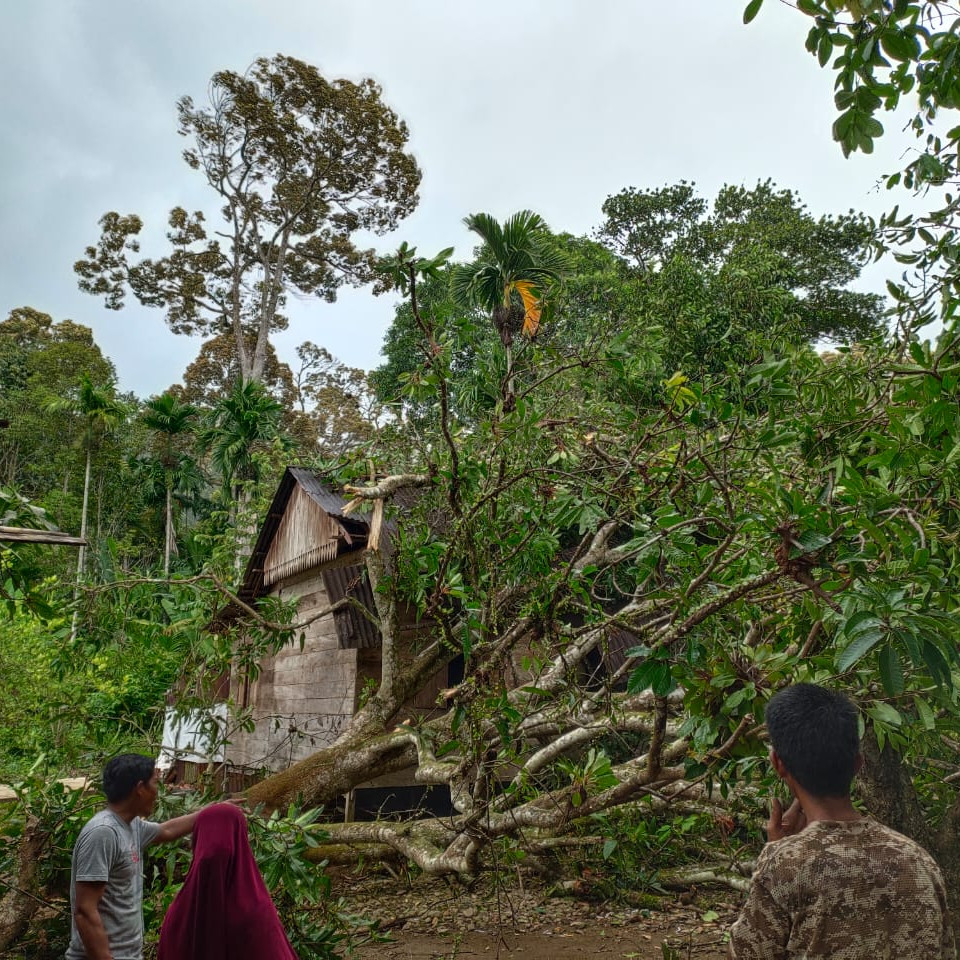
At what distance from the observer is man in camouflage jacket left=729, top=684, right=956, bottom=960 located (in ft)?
5.38

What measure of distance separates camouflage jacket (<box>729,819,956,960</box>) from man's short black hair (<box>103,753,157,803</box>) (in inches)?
96.2

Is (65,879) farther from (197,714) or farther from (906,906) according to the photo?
(906,906)

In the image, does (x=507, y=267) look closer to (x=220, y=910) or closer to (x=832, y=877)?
(x=220, y=910)

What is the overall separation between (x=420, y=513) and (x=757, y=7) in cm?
477

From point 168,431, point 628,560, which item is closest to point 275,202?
point 168,431

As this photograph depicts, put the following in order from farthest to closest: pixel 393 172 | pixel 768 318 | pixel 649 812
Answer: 1. pixel 393 172
2. pixel 768 318
3. pixel 649 812

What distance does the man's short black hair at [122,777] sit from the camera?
3150 mm

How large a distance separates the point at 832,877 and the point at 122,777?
271cm

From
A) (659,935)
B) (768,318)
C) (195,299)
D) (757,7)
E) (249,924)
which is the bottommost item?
(659,935)

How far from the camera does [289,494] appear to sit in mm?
12398

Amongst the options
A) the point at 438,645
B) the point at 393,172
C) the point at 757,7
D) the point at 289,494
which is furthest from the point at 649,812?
the point at 393,172

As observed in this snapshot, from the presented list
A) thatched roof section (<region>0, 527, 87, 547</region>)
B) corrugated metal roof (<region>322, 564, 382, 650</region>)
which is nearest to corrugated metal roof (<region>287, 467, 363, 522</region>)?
corrugated metal roof (<region>322, 564, 382, 650</region>)

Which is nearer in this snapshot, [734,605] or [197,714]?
[734,605]

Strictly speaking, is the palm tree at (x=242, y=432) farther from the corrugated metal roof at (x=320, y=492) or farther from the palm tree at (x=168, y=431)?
the corrugated metal roof at (x=320, y=492)
